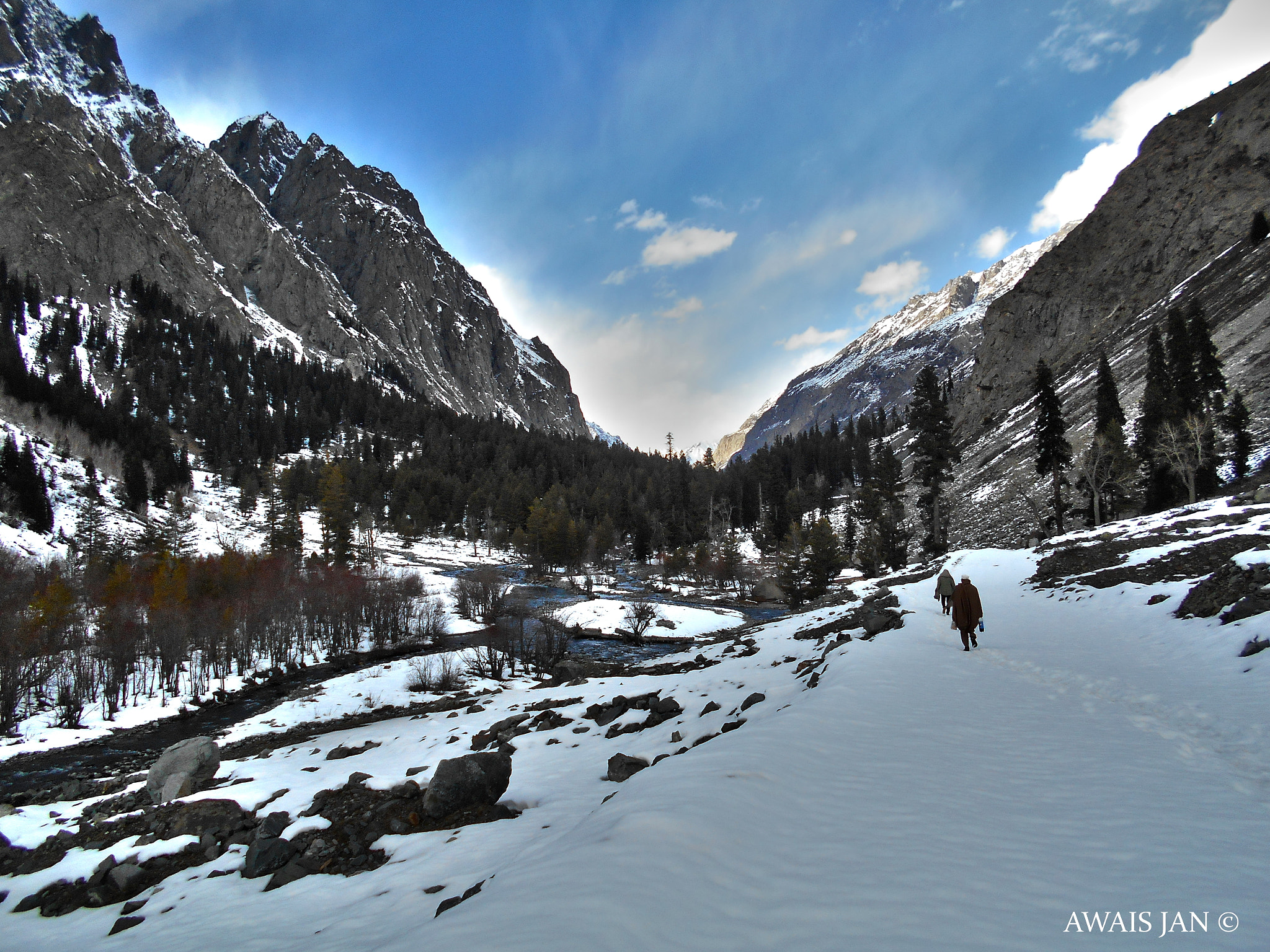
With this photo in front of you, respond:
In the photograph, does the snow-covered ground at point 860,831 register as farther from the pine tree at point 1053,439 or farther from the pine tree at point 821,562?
the pine tree at point 821,562

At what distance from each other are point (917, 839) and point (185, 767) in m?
17.0

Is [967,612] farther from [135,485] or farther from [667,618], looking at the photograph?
[135,485]

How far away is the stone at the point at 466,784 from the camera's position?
866 cm

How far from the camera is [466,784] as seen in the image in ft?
28.7

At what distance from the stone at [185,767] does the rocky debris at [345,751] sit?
8.64ft

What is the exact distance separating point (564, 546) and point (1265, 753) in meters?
76.2

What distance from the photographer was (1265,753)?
5.69 m

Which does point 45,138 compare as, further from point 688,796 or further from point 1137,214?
point 1137,214

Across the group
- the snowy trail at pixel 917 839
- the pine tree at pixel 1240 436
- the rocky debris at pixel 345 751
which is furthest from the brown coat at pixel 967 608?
the pine tree at pixel 1240 436

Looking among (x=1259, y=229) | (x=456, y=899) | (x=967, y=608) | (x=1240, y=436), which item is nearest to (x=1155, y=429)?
Answer: (x=1240, y=436)

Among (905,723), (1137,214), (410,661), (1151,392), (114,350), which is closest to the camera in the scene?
(905,723)

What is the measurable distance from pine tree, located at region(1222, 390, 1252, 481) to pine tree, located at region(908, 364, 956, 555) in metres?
18.6

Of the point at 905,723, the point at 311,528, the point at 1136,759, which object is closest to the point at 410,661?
the point at 905,723

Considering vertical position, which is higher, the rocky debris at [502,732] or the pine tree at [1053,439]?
the pine tree at [1053,439]
